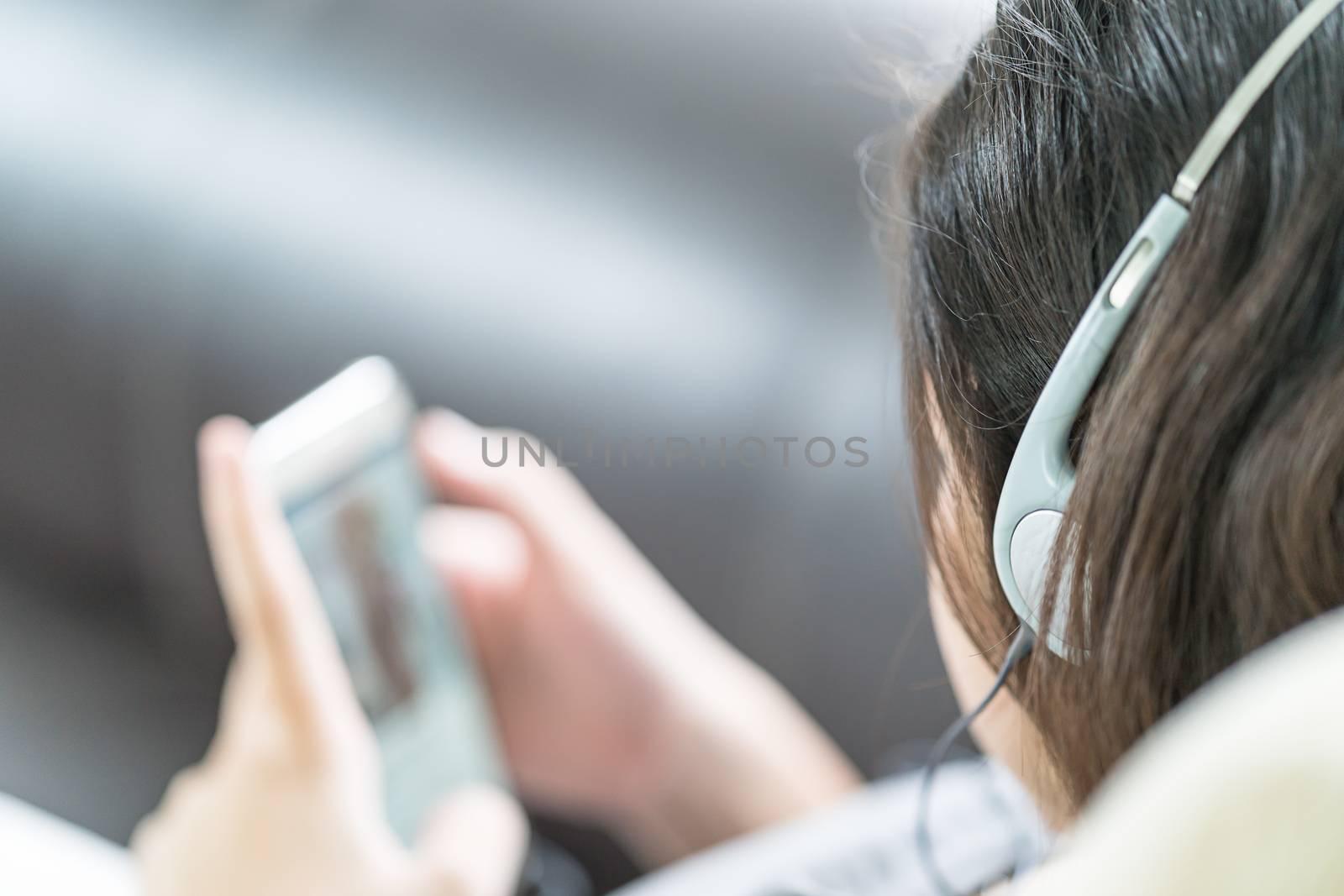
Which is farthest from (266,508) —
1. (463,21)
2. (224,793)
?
(463,21)

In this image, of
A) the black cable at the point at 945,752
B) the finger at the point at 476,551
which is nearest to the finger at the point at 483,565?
the finger at the point at 476,551

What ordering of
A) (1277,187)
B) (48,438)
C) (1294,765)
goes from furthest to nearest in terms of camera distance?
(48,438)
(1277,187)
(1294,765)

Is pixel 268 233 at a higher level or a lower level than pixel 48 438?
higher

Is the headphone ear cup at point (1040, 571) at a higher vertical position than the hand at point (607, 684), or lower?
higher

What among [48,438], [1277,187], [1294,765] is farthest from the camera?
[48,438]

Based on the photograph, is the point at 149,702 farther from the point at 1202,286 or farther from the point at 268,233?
the point at 1202,286

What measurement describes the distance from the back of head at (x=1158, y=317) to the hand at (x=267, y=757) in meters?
0.31

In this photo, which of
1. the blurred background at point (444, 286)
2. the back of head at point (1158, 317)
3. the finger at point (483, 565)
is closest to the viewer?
the back of head at point (1158, 317)

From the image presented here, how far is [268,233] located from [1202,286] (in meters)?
0.38

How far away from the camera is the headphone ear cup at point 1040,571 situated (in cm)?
25

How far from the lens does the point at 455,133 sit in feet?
1.54

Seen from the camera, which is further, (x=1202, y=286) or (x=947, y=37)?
(x=947, y=37)

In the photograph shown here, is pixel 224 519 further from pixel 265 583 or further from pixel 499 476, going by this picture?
pixel 499 476

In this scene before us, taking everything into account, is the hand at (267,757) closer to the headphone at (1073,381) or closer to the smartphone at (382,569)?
the smartphone at (382,569)
